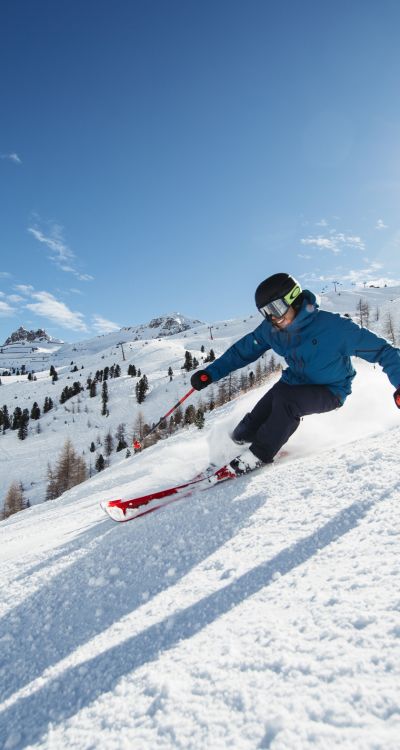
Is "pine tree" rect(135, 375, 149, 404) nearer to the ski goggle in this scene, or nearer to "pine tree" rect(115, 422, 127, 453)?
"pine tree" rect(115, 422, 127, 453)

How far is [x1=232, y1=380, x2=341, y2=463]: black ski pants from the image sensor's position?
447cm

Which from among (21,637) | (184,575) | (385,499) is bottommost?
(21,637)

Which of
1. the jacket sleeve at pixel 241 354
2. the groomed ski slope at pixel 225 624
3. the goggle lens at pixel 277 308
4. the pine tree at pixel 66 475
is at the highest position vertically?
the goggle lens at pixel 277 308

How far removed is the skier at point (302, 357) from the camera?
4.24 meters

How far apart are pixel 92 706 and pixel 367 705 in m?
1.17

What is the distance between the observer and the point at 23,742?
5.41ft

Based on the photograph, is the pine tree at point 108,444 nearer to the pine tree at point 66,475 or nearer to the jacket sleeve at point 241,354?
the pine tree at point 66,475

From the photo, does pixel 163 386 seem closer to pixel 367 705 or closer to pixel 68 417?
pixel 68 417

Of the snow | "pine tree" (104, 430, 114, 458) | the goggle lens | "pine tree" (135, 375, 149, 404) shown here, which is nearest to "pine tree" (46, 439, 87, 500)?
"pine tree" (104, 430, 114, 458)

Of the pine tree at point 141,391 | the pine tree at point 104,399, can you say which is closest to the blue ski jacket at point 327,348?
the pine tree at point 141,391

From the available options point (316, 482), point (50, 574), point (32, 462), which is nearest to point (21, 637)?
point (50, 574)

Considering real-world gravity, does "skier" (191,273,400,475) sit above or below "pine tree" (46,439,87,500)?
above

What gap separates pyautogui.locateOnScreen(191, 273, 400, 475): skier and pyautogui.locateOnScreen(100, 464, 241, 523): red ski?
9.0 inches

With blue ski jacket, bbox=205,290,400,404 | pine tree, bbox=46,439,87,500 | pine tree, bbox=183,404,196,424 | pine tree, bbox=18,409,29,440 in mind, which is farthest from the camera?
pine tree, bbox=18,409,29,440
